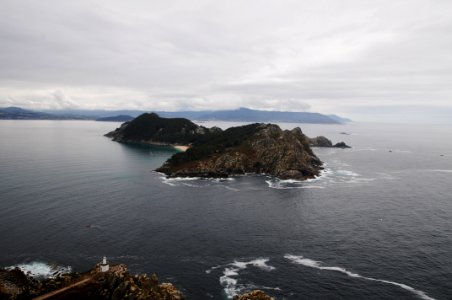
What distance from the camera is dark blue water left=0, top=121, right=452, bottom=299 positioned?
68438 millimetres

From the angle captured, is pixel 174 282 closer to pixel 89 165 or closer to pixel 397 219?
pixel 397 219

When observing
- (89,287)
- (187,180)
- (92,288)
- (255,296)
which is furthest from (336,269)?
(187,180)

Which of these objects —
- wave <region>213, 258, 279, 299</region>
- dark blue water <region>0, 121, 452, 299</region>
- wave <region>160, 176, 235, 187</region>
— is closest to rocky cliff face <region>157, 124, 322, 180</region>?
wave <region>160, 176, 235, 187</region>

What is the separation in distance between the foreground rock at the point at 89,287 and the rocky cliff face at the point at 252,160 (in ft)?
349

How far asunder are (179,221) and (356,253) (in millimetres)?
48534

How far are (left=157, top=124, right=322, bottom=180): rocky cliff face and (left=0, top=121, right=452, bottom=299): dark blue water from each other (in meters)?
19.1

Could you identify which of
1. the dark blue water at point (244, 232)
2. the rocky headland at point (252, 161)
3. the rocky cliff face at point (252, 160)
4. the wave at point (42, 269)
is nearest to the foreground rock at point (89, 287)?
the wave at point (42, 269)

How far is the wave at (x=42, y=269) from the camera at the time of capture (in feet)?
224

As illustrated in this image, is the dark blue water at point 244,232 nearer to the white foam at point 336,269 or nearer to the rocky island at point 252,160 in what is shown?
the white foam at point 336,269

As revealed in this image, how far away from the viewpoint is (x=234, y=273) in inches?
2773

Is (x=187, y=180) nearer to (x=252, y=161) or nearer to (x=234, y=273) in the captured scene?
(x=252, y=161)

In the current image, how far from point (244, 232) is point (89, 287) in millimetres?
42491

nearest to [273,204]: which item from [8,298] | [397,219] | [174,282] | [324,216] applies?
[324,216]

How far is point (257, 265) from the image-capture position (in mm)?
73938
